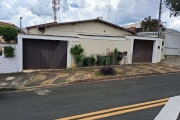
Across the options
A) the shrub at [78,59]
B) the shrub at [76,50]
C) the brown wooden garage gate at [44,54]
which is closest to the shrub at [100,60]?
the shrub at [78,59]

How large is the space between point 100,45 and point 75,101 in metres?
8.15

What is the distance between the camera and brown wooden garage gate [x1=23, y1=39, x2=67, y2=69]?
1106 centimetres

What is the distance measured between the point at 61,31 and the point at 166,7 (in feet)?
38.4

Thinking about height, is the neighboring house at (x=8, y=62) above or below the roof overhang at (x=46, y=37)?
below

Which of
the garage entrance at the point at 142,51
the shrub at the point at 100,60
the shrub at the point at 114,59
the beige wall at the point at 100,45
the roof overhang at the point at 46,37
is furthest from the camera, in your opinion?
the garage entrance at the point at 142,51

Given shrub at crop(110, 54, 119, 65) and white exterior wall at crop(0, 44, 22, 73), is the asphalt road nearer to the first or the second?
white exterior wall at crop(0, 44, 22, 73)

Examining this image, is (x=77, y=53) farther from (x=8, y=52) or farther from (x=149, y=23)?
(x=149, y=23)

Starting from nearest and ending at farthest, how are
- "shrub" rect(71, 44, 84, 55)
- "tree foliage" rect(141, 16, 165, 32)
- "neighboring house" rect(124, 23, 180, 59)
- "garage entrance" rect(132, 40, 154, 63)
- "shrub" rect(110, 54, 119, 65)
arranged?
"shrub" rect(71, 44, 84, 55) → "shrub" rect(110, 54, 119, 65) → "garage entrance" rect(132, 40, 154, 63) → "neighboring house" rect(124, 23, 180, 59) → "tree foliage" rect(141, 16, 165, 32)

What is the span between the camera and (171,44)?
1872cm

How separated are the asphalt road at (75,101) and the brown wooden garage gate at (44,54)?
4383 mm

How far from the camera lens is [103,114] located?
15.4ft

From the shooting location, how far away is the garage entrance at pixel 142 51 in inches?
611

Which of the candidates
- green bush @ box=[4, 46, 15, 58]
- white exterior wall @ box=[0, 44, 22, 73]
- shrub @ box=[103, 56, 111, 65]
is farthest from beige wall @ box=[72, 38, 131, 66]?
green bush @ box=[4, 46, 15, 58]

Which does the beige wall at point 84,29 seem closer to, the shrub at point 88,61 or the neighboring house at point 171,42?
the neighboring house at point 171,42
